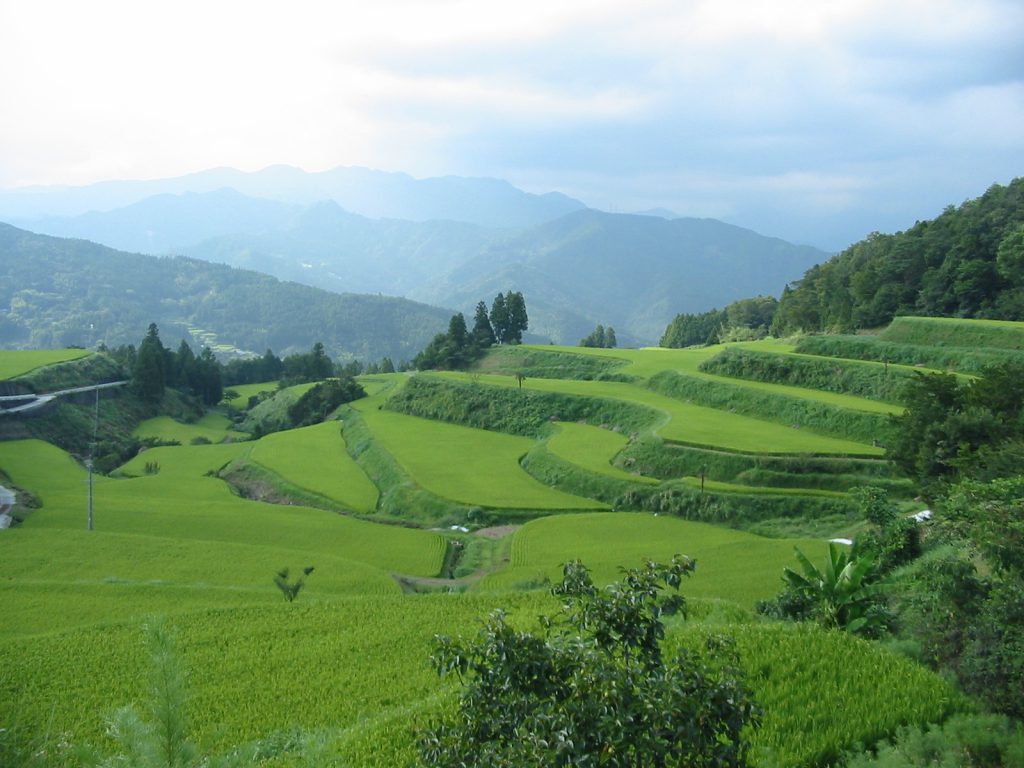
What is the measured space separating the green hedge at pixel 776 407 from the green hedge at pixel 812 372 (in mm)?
2371

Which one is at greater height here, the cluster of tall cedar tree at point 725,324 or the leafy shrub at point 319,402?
the cluster of tall cedar tree at point 725,324

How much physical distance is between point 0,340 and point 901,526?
6592 inches

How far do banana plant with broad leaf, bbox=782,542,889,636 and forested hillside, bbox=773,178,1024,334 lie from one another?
133 feet

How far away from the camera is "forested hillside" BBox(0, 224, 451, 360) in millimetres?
155375

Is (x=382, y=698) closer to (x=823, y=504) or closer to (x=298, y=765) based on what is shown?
(x=298, y=765)

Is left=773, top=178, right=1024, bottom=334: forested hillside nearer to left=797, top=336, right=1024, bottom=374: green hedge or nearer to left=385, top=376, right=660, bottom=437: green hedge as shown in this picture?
left=797, top=336, right=1024, bottom=374: green hedge

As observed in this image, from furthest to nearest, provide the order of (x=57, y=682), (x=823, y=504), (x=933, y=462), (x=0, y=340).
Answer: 1. (x=0, y=340)
2. (x=823, y=504)
3. (x=933, y=462)
4. (x=57, y=682)

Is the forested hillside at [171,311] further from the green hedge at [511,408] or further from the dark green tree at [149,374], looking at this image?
the green hedge at [511,408]

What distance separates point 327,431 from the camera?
4878cm

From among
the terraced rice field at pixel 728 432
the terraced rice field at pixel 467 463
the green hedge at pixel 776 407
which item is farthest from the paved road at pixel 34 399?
the green hedge at pixel 776 407

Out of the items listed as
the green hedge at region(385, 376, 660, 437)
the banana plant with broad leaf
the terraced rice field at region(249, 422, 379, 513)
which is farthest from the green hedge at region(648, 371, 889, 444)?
the banana plant with broad leaf

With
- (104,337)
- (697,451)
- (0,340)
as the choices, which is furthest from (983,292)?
(0,340)

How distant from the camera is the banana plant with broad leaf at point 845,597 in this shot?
1200cm

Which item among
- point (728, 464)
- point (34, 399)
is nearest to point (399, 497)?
point (728, 464)
